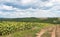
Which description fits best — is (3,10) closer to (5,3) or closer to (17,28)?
(5,3)

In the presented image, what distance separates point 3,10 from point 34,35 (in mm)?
843

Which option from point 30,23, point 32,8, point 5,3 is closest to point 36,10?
point 32,8

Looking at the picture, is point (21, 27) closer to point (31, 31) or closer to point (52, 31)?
point (31, 31)

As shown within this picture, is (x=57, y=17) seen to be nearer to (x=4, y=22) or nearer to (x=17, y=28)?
(x=17, y=28)

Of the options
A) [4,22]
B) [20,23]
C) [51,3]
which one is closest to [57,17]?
[51,3]

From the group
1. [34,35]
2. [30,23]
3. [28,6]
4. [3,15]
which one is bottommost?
[34,35]

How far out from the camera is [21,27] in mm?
2465

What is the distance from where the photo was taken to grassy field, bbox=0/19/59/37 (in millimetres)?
2399

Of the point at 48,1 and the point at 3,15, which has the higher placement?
the point at 48,1

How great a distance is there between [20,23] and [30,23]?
0.68ft

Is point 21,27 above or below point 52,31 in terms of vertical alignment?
above

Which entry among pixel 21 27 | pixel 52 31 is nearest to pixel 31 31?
pixel 21 27

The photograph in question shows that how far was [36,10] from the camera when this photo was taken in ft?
8.04

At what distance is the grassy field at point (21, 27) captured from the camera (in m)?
2.40
